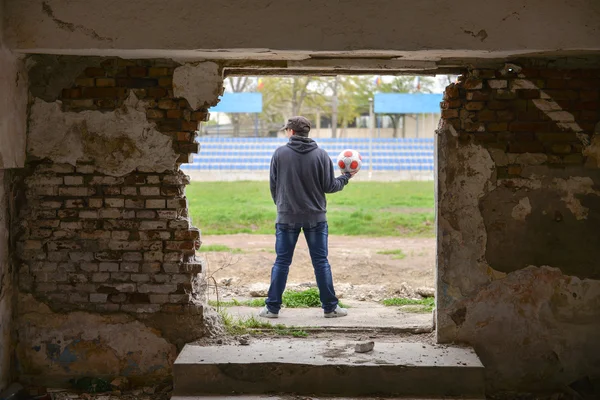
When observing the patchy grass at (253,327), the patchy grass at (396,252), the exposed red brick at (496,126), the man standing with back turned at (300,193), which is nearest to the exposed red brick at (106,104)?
the man standing with back turned at (300,193)

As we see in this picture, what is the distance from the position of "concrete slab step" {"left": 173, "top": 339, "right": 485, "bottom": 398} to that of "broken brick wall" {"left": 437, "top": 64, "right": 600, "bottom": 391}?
443 millimetres

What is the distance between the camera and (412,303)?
6785 millimetres

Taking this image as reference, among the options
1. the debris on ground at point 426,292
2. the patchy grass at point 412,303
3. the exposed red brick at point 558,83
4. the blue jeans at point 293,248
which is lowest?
the patchy grass at point 412,303

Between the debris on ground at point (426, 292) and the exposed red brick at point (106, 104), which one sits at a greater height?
the exposed red brick at point (106, 104)

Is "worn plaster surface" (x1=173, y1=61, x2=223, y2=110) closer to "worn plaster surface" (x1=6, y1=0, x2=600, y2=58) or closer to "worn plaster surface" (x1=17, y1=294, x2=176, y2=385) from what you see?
"worn plaster surface" (x1=6, y1=0, x2=600, y2=58)

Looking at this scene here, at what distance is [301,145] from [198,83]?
1.20m

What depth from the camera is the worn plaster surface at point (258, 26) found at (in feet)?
14.1

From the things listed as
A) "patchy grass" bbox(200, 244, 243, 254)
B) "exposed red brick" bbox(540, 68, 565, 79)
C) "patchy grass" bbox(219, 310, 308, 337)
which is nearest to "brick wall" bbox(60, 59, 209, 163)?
"patchy grass" bbox(219, 310, 308, 337)

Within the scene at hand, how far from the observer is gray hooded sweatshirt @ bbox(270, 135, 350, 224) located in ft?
18.3

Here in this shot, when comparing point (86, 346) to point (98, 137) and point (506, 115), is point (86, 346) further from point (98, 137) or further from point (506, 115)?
point (506, 115)

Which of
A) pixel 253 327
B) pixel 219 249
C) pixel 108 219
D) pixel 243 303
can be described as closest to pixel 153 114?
pixel 108 219

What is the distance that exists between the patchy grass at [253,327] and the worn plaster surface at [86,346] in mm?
554

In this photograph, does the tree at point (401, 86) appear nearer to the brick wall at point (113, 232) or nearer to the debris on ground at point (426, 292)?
the debris on ground at point (426, 292)


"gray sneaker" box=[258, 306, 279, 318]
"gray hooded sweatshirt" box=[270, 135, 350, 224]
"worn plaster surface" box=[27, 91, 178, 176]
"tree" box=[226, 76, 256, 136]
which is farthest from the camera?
"tree" box=[226, 76, 256, 136]
